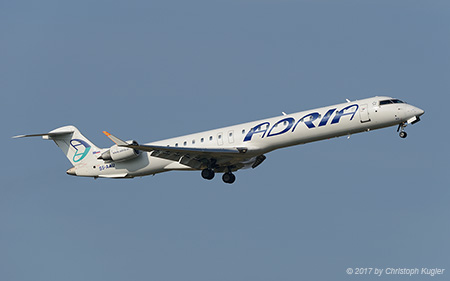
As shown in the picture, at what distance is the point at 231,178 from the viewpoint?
131 ft

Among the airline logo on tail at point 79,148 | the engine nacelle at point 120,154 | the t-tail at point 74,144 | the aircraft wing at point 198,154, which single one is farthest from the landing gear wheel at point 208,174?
the airline logo on tail at point 79,148

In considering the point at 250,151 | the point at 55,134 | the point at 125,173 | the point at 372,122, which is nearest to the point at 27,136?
the point at 55,134

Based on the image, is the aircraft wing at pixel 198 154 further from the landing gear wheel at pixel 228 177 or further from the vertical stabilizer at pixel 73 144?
the vertical stabilizer at pixel 73 144

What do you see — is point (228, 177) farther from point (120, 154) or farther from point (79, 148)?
point (79, 148)

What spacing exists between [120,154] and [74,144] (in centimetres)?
443

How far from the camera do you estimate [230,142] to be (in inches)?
1481

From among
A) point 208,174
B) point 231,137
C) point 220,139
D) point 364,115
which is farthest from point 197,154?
point 364,115

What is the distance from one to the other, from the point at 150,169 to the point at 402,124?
44.7 feet

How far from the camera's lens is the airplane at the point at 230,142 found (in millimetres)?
35250

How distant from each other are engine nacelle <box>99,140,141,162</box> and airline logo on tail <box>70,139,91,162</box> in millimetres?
2758

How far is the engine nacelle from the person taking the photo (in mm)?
39344

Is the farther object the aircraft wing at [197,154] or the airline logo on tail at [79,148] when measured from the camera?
the airline logo on tail at [79,148]

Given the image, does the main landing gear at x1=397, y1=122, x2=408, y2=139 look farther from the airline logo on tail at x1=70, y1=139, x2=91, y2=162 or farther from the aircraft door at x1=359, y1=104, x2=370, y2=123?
the airline logo on tail at x1=70, y1=139, x2=91, y2=162

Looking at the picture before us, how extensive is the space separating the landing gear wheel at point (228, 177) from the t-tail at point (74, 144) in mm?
7683
